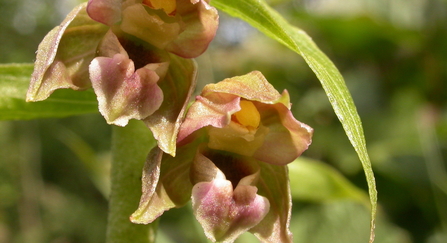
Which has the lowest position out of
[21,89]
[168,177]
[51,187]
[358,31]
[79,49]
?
[51,187]

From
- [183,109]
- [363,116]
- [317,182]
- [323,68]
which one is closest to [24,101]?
[183,109]

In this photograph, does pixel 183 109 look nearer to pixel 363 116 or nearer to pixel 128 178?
pixel 128 178

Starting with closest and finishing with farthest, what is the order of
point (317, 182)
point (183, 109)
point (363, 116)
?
point (183, 109), point (317, 182), point (363, 116)

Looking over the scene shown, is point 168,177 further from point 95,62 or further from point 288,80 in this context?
point 288,80

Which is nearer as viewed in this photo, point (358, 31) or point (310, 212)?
point (310, 212)

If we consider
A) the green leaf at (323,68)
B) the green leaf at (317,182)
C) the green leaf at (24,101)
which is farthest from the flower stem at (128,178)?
the green leaf at (317,182)

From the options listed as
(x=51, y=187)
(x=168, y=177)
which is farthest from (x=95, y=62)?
(x=51, y=187)

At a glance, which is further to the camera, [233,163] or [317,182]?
[317,182]
